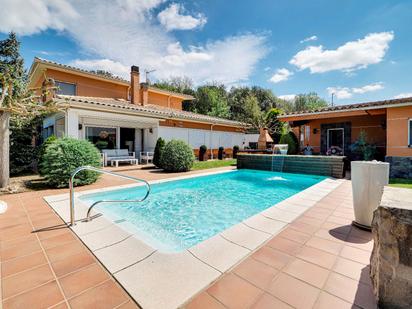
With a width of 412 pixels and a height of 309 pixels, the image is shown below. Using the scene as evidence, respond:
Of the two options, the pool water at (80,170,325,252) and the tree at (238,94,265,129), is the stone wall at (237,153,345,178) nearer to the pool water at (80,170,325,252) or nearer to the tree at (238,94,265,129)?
the pool water at (80,170,325,252)

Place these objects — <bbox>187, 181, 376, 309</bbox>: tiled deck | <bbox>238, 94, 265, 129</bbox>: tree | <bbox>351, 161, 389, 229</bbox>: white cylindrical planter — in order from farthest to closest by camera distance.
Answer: <bbox>238, 94, 265, 129</bbox>: tree, <bbox>351, 161, 389, 229</bbox>: white cylindrical planter, <bbox>187, 181, 376, 309</bbox>: tiled deck

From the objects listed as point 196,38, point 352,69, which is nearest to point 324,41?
point 196,38

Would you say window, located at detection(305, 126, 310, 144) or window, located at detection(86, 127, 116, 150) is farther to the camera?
window, located at detection(305, 126, 310, 144)

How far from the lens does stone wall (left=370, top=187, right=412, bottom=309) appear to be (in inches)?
59.5

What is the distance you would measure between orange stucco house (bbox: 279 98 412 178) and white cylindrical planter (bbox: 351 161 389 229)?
8504 mm

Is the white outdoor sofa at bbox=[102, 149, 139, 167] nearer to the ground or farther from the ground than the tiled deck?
farther from the ground

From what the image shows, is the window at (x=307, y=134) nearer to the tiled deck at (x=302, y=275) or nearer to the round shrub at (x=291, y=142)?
the round shrub at (x=291, y=142)

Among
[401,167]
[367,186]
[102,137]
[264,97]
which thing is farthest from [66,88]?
[264,97]

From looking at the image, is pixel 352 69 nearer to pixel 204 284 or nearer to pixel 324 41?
pixel 324 41

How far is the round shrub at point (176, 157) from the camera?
10281 mm

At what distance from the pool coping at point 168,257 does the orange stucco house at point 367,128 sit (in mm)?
9067

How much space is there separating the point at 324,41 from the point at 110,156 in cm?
1449

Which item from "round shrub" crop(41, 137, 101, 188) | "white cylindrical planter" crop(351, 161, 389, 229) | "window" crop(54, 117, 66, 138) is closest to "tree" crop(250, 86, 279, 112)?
"window" crop(54, 117, 66, 138)

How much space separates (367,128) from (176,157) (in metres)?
12.5
